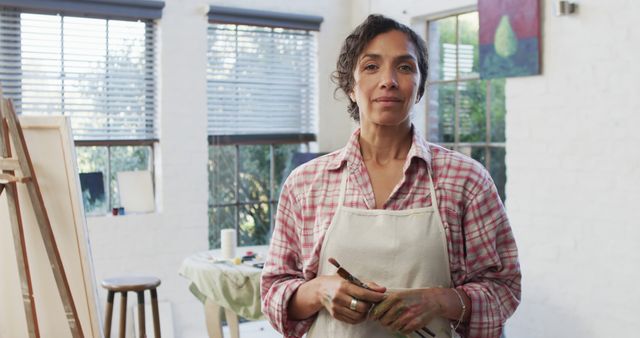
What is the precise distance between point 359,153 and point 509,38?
2835 mm

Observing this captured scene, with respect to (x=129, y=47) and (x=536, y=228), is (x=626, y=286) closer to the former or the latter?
(x=536, y=228)

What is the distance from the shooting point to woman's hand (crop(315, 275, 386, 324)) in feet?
5.17

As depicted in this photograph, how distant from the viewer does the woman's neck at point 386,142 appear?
1.72 m

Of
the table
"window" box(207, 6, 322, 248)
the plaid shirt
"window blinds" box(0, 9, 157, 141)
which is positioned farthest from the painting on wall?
the plaid shirt

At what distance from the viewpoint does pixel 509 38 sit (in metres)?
4.32

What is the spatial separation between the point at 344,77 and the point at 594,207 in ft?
8.03

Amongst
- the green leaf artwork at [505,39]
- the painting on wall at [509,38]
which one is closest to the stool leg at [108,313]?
the painting on wall at [509,38]

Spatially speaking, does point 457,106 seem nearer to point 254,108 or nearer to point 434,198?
point 254,108

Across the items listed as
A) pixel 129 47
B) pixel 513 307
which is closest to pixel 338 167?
pixel 513 307

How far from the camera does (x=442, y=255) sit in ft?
5.34

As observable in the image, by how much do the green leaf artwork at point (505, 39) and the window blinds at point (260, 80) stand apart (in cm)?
169

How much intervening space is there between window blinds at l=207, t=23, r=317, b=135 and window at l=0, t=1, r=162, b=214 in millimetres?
467

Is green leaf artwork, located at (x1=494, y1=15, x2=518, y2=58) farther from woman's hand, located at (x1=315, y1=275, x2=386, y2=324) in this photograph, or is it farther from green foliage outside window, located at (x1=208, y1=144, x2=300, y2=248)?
woman's hand, located at (x1=315, y1=275, x2=386, y2=324)

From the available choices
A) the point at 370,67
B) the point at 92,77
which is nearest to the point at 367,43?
the point at 370,67
